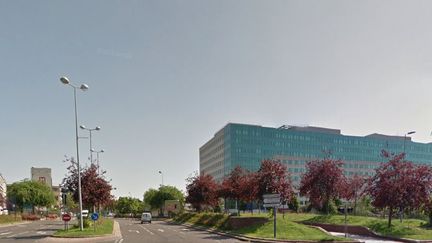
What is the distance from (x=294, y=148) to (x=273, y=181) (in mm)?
110460

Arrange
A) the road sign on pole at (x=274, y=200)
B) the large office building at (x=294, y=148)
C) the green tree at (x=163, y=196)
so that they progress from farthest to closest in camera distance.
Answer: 1. the large office building at (x=294, y=148)
2. the green tree at (x=163, y=196)
3. the road sign on pole at (x=274, y=200)

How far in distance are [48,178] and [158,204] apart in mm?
95872

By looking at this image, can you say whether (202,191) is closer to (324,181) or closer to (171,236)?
(324,181)

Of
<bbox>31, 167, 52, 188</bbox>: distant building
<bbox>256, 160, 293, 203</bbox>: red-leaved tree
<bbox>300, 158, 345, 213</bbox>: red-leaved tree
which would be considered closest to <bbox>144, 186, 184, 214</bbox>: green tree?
<bbox>300, 158, 345, 213</bbox>: red-leaved tree

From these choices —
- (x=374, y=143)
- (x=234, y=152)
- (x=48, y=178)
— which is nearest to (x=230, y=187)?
(x=234, y=152)

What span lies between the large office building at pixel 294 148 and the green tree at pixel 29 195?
153 feet

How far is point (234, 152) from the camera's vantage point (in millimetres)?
132750

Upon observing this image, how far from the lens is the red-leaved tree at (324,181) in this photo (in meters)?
40.8

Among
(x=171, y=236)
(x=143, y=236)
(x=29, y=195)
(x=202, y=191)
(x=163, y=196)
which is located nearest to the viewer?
(x=171, y=236)

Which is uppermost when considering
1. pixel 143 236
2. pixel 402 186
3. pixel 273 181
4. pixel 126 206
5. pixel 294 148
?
pixel 273 181

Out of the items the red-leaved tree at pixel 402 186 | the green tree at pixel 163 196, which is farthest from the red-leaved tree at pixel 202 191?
the green tree at pixel 163 196

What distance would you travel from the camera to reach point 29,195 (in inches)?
4023

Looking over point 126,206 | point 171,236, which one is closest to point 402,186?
point 171,236

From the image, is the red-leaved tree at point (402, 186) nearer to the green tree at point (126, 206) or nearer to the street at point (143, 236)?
the street at point (143, 236)
